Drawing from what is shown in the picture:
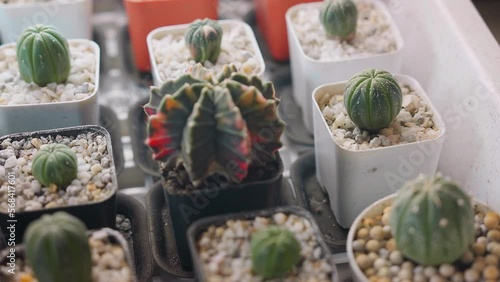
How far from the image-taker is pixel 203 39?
141cm

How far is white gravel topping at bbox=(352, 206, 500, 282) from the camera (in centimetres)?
104

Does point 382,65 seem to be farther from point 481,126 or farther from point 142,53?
point 142,53

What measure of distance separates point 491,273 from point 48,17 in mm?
1139

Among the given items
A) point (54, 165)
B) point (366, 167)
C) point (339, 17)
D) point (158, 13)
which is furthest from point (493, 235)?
point (158, 13)

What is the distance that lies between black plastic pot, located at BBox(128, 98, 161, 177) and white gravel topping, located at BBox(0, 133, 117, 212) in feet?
0.65

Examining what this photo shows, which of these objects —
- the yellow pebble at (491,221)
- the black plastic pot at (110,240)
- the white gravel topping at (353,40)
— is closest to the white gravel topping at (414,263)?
the yellow pebble at (491,221)

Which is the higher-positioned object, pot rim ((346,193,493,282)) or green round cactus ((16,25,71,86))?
green round cactus ((16,25,71,86))

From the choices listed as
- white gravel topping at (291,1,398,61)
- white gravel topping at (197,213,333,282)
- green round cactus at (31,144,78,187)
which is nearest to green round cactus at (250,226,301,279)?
white gravel topping at (197,213,333,282)

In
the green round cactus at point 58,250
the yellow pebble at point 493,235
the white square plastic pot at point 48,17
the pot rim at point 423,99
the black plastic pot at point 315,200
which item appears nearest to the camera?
the green round cactus at point 58,250

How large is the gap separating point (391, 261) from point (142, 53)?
34.9 inches

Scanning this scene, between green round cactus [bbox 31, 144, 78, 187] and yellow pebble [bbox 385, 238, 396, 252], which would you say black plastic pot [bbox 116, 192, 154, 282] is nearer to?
green round cactus [bbox 31, 144, 78, 187]

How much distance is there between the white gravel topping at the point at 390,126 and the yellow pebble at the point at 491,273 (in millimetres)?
288

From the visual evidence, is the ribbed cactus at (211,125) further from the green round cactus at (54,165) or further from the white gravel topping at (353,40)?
the white gravel topping at (353,40)

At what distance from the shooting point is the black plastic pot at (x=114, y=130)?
1483 mm
